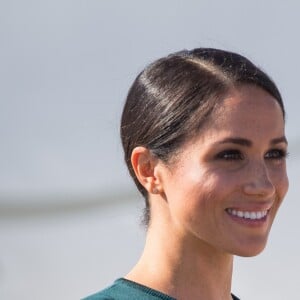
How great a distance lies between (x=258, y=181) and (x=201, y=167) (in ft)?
0.22

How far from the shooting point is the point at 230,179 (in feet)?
3.40

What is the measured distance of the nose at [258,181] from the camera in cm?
104

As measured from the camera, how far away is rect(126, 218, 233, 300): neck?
109 centimetres

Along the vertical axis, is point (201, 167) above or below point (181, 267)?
above

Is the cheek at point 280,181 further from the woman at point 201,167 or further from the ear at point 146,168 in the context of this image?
the ear at point 146,168

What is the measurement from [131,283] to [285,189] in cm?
21

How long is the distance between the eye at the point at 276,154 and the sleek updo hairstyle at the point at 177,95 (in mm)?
65

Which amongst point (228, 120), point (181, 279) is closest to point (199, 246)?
point (181, 279)

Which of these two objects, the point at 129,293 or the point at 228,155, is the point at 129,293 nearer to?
the point at 129,293

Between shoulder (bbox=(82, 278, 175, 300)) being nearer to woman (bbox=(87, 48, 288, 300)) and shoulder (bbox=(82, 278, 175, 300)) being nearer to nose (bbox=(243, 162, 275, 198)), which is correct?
woman (bbox=(87, 48, 288, 300))

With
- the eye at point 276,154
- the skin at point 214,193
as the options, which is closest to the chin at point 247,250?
the skin at point 214,193

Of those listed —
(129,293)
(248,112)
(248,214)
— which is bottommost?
(129,293)

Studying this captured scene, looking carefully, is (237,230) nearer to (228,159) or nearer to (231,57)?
(228,159)

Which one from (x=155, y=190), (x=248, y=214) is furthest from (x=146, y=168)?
(x=248, y=214)
